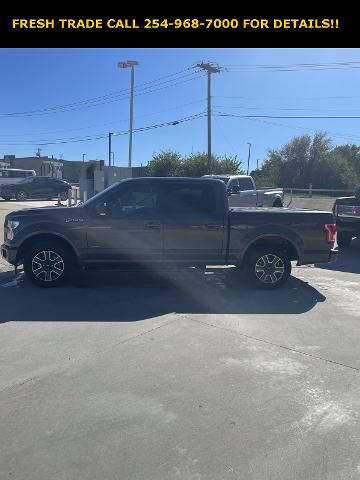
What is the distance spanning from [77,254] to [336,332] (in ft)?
13.6

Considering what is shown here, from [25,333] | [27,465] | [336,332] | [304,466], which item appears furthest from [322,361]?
[25,333]

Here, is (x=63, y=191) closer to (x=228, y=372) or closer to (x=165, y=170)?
(x=165, y=170)

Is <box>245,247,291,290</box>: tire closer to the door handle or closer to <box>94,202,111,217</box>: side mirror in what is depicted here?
the door handle

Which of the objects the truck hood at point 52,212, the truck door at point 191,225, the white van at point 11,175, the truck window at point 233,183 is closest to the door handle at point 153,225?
the truck door at point 191,225

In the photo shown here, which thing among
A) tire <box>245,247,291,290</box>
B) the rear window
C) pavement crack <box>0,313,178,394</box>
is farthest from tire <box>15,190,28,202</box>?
pavement crack <box>0,313,178,394</box>

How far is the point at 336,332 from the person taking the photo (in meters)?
5.30

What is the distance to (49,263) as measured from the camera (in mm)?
7164

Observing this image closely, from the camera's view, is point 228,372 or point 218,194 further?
point 218,194

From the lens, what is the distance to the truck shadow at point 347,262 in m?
9.50

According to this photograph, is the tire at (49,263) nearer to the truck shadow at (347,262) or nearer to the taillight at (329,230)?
the taillight at (329,230)

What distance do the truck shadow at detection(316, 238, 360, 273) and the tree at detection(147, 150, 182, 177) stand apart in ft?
101

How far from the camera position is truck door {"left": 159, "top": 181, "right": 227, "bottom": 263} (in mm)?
7258

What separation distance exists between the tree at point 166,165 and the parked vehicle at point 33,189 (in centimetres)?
1350

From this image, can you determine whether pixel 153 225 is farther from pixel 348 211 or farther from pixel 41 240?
pixel 348 211
